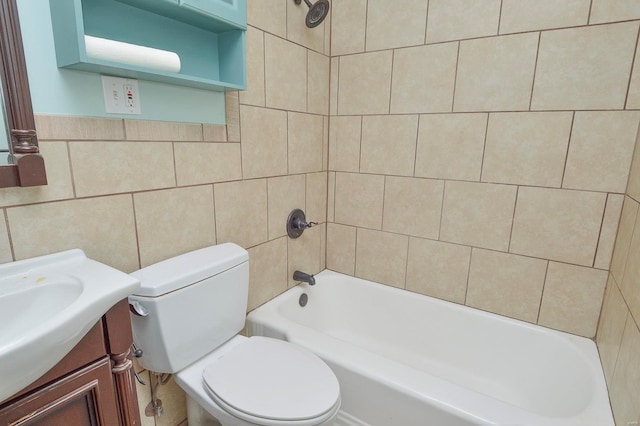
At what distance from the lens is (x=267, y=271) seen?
1667 millimetres

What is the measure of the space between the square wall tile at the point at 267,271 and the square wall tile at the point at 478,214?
0.84 meters

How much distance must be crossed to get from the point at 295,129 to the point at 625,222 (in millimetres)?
1422

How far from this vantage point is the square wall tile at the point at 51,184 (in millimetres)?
829

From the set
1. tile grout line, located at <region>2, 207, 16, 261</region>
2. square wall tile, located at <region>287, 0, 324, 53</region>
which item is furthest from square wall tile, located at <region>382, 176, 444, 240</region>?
tile grout line, located at <region>2, 207, 16, 261</region>

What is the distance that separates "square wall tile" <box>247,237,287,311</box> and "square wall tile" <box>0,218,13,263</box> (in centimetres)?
84

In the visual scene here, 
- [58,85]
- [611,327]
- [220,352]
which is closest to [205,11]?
[58,85]

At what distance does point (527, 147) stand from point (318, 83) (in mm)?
1071

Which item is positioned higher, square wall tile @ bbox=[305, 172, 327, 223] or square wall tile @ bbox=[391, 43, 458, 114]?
square wall tile @ bbox=[391, 43, 458, 114]

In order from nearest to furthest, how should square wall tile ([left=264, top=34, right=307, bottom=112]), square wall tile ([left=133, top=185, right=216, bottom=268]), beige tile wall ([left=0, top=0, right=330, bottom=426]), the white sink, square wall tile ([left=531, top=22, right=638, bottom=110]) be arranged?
the white sink < beige tile wall ([left=0, top=0, right=330, bottom=426]) < square wall tile ([left=133, top=185, right=216, bottom=268]) < square wall tile ([left=531, top=22, right=638, bottom=110]) < square wall tile ([left=264, top=34, right=307, bottom=112])

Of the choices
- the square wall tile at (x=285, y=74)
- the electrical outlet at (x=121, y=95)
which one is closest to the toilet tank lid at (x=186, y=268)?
the electrical outlet at (x=121, y=95)

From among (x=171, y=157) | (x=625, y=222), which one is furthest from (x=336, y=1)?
(x=625, y=222)

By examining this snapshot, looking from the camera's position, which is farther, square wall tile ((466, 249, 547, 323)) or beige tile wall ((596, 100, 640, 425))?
square wall tile ((466, 249, 547, 323))

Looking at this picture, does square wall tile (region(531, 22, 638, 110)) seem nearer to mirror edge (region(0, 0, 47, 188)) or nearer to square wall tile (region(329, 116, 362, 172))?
square wall tile (region(329, 116, 362, 172))

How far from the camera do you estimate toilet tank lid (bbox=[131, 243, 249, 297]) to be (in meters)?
0.99
